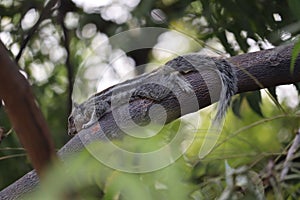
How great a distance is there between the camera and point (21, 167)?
→ 1.67 meters

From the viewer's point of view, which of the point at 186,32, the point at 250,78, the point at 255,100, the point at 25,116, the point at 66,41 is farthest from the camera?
the point at 66,41

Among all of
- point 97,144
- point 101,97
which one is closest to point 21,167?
point 101,97

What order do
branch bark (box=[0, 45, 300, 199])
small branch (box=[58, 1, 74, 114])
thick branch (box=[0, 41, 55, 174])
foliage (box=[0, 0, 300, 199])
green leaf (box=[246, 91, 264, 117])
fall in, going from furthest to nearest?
small branch (box=[58, 1, 74, 114]), green leaf (box=[246, 91, 264, 117]), foliage (box=[0, 0, 300, 199]), branch bark (box=[0, 45, 300, 199]), thick branch (box=[0, 41, 55, 174])

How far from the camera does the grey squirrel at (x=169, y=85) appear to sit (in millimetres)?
→ 1070

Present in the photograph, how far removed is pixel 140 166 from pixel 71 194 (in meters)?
0.44

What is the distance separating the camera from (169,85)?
112 centimetres

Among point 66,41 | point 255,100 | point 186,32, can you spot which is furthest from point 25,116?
point 66,41

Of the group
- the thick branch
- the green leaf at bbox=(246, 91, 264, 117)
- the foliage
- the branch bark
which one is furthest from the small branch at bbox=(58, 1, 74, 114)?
the thick branch

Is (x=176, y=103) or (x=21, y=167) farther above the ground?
(x=176, y=103)

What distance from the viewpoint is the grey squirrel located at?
Result: 1070 mm

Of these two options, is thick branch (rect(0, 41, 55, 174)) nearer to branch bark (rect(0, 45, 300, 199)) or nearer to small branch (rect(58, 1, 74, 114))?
branch bark (rect(0, 45, 300, 199))

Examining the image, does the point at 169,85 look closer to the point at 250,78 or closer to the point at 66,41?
the point at 250,78

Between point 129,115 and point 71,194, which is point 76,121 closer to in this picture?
point 129,115

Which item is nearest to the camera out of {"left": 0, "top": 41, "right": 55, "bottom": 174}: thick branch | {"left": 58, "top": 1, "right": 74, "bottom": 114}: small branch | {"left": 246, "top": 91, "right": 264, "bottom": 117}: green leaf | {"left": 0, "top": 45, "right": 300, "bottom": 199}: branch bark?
{"left": 0, "top": 41, "right": 55, "bottom": 174}: thick branch
